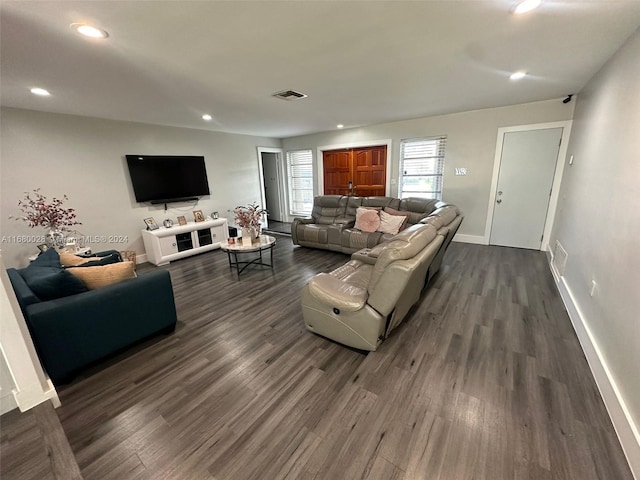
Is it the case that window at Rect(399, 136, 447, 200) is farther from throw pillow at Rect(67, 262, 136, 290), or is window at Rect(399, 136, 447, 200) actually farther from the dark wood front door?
throw pillow at Rect(67, 262, 136, 290)

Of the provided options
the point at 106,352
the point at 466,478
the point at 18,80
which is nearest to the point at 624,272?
the point at 466,478

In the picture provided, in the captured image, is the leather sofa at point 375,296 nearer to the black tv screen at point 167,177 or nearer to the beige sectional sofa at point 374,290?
the beige sectional sofa at point 374,290

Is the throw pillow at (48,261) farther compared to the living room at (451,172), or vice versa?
the throw pillow at (48,261)

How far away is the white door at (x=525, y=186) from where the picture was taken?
12.8ft

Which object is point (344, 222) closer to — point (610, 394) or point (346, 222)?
point (346, 222)

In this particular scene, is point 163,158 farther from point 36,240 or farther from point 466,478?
point 466,478

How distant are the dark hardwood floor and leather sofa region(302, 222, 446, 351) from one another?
0.52 feet

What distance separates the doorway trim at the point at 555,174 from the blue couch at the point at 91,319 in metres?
5.08

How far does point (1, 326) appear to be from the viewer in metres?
1.39

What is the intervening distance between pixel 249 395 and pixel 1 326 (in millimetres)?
1449

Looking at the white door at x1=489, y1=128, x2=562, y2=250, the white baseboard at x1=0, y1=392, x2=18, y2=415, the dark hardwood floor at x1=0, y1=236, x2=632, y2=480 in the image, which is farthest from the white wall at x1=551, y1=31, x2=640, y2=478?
the white baseboard at x1=0, y1=392, x2=18, y2=415

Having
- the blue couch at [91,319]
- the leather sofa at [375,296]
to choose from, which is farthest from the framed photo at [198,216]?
→ the leather sofa at [375,296]

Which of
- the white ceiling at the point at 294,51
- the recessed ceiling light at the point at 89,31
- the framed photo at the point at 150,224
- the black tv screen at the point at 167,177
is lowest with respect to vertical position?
the framed photo at the point at 150,224

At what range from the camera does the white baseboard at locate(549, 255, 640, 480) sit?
1.22m
